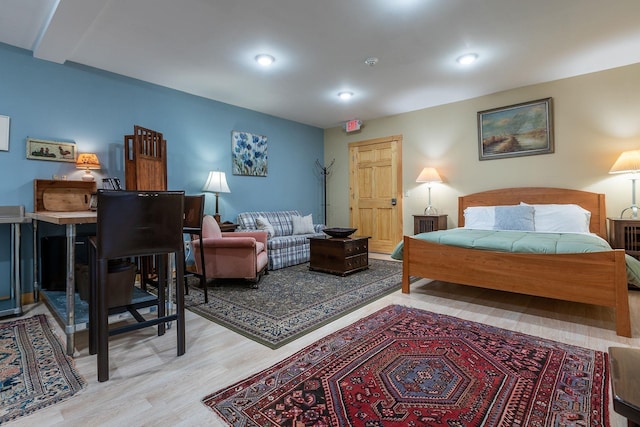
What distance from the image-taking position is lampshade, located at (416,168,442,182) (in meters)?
5.04

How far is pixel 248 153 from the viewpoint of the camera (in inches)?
210

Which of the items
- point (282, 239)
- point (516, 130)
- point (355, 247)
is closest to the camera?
point (355, 247)

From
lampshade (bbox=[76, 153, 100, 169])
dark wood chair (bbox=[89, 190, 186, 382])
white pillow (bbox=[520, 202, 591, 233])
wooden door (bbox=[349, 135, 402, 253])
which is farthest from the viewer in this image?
wooden door (bbox=[349, 135, 402, 253])

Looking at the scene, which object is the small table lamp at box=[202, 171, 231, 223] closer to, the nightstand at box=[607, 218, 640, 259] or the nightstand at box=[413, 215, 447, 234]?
the nightstand at box=[413, 215, 447, 234]

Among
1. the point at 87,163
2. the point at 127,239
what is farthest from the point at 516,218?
the point at 87,163

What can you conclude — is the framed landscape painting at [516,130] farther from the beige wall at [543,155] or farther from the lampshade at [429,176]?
the lampshade at [429,176]

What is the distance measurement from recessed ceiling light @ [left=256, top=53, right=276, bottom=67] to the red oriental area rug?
9.54ft

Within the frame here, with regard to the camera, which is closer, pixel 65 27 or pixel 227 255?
pixel 65 27

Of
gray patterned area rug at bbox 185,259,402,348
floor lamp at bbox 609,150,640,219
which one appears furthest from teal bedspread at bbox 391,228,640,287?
floor lamp at bbox 609,150,640,219

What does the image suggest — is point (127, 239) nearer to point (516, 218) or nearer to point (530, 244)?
point (530, 244)

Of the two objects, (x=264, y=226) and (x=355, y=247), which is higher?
(x=264, y=226)

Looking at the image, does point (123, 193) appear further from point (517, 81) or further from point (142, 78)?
point (517, 81)

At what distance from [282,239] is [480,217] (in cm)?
281

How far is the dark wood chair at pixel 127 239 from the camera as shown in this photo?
1.75 m
